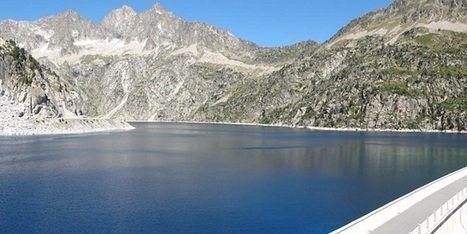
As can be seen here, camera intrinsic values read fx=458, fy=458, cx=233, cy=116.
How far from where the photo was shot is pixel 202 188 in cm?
8756

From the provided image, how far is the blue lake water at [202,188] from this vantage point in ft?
205

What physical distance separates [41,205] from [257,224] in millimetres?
34939

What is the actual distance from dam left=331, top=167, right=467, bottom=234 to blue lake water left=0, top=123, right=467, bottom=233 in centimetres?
948

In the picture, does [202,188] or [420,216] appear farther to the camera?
[202,188]

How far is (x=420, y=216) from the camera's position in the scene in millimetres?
50094

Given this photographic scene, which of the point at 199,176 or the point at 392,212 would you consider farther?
the point at 199,176

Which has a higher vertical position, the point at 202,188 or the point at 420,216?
the point at 420,216

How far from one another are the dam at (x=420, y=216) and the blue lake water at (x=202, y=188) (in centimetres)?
948

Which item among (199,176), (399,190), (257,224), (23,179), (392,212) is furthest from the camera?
(199,176)

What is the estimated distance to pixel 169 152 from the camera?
521ft

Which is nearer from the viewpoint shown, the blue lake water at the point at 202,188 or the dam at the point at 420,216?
the dam at the point at 420,216

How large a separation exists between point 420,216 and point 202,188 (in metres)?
45.9

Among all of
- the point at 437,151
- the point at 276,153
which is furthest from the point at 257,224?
the point at 437,151

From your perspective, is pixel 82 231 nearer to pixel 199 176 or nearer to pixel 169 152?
pixel 199 176
